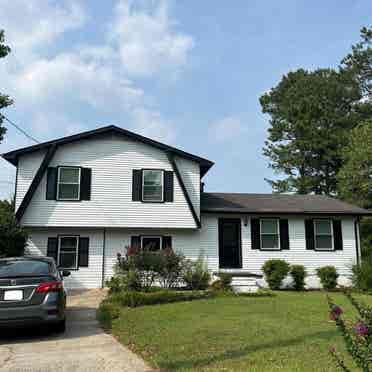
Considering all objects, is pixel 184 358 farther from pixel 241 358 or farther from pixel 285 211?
pixel 285 211

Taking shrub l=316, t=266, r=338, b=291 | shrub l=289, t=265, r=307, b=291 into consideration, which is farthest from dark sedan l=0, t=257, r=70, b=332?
shrub l=316, t=266, r=338, b=291

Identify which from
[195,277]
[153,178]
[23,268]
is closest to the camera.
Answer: [23,268]

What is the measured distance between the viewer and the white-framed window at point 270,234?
18797 mm

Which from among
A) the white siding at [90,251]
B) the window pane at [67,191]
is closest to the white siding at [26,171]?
the window pane at [67,191]

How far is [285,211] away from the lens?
1878cm

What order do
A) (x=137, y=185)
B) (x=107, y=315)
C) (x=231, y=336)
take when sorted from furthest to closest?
(x=137, y=185)
(x=107, y=315)
(x=231, y=336)

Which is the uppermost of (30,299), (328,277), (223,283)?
(30,299)

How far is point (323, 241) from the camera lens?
755 inches

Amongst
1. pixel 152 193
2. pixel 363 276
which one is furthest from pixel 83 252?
pixel 363 276

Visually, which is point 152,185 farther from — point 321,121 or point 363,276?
point 321,121

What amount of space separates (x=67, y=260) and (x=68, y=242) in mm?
769

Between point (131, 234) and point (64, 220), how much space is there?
293cm

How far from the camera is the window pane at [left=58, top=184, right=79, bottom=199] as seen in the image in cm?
1716

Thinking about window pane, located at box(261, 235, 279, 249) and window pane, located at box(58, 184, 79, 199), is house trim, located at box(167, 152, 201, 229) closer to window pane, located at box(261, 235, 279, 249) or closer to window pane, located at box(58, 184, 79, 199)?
window pane, located at box(261, 235, 279, 249)
